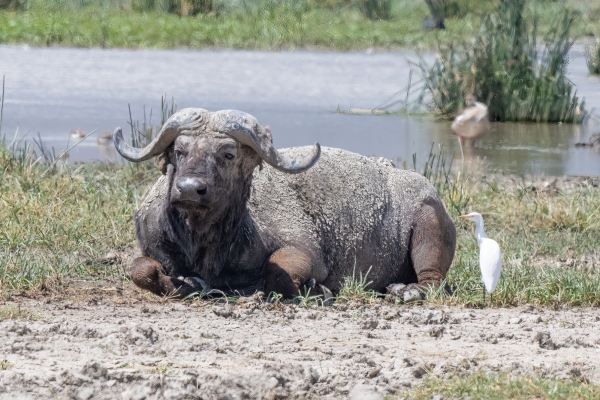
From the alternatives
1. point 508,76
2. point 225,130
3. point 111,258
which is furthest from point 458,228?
point 508,76

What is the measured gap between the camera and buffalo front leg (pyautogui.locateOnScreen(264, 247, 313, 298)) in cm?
705

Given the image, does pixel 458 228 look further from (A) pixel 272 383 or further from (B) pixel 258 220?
(A) pixel 272 383

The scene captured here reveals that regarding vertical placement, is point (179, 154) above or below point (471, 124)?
above

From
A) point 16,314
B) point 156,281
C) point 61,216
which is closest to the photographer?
point 16,314

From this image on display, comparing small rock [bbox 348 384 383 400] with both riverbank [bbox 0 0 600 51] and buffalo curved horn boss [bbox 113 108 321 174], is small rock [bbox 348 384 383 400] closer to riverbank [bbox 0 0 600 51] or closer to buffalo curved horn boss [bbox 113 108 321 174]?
buffalo curved horn boss [bbox 113 108 321 174]

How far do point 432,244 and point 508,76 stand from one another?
7983 mm

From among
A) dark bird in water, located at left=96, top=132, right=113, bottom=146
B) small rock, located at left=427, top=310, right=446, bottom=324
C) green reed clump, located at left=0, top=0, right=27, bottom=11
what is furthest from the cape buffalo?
green reed clump, located at left=0, top=0, right=27, bottom=11

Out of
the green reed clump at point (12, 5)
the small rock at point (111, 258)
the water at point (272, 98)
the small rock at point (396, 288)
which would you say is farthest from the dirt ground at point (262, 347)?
the green reed clump at point (12, 5)

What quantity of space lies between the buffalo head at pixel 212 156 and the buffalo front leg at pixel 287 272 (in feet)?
1.50

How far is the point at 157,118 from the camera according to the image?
601 inches

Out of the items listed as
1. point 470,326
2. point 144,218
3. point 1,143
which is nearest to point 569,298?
point 470,326

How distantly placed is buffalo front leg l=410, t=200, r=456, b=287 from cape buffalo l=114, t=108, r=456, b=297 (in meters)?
0.01

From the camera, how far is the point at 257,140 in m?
7.05

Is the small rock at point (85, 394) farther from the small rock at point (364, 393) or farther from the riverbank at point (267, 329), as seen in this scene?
the small rock at point (364, 393)
